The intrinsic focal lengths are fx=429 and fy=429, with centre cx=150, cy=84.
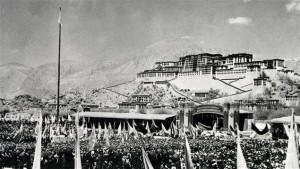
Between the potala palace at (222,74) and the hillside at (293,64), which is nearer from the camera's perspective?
the potala palace at (222,74)

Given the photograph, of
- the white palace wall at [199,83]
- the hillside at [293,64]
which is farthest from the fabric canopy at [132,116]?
the hillside at [293,64]

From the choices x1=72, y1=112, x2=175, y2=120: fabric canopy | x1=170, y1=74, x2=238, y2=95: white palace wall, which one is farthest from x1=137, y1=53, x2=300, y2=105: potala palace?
x1=72, y1=112, x2=175, y2=120: fabric canopy

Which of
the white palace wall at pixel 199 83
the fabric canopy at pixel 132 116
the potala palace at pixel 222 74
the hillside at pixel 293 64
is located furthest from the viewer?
the hillside at pixel 293 64

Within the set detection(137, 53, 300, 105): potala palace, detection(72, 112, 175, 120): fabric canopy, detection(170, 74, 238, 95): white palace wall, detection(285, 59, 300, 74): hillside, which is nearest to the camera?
detection(72, 112, 175, 120): fabric canopy

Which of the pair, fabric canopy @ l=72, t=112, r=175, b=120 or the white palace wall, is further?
the white palace wall

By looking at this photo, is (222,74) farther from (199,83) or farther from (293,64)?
(293,64)

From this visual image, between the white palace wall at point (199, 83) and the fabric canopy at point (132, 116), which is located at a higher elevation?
the white palace wall at point (199, 83)

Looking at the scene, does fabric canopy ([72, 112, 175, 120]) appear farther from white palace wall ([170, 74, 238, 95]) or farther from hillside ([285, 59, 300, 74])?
hillside ([285, 59, 300, 74])

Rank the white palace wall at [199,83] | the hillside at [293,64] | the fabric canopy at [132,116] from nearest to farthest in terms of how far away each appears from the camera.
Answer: the fabric canopy at [132,116]
the white palace wall at [199,83]
the hillside at [293,64]

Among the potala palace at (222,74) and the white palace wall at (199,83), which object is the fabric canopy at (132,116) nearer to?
the potala palace at (222,74)

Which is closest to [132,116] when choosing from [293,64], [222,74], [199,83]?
[199,83]

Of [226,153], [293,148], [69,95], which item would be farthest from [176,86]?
[293,148]

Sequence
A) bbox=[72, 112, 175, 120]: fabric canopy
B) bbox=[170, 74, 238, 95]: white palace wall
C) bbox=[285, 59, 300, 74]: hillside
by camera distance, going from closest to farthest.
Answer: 1. bbox=[72, 112, 175, 120]: fabric canopy
2. bbox=[170, 74, 238, 95]: white palace wall
3. bbox=[285, 59, 300, 74]: hillside
